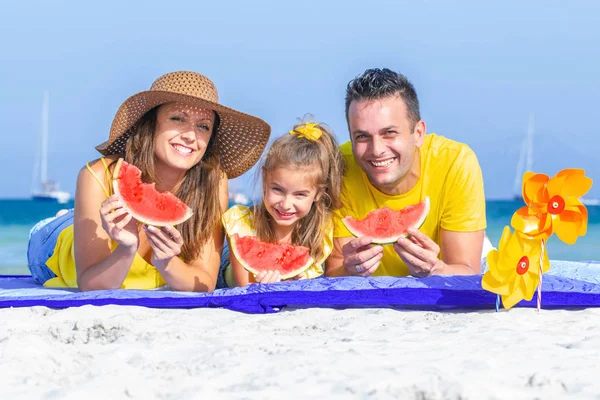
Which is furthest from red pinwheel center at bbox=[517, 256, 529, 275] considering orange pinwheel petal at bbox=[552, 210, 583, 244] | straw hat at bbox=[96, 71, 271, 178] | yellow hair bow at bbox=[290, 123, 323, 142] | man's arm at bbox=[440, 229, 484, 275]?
straw hat at bbox=[96, 71, 271, 178]

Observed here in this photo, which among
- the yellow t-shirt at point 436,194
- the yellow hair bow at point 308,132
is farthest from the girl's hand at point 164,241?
the yellow t-shirt at point 436,194

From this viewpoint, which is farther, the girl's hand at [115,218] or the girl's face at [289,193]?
the girl's face at [289,193]

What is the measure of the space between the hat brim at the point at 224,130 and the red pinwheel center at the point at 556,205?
2.18 meters

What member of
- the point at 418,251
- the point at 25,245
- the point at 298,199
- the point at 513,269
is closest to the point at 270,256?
the point at 298,199

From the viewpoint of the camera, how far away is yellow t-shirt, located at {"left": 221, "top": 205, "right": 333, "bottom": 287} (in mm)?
5266

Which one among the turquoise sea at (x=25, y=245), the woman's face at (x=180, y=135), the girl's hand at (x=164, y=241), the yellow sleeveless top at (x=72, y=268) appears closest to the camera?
the girl's hand at (x=164, y=241)

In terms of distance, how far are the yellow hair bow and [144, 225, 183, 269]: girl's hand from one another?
1.28 m

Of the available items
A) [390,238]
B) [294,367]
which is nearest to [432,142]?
[390,238]

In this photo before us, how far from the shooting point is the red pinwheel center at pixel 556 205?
13.5ft

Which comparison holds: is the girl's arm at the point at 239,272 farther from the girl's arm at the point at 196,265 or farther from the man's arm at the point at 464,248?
the man's arm at the point at 464,248

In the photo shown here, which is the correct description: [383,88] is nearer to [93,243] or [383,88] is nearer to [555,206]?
[555,206]

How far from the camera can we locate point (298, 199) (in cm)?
508

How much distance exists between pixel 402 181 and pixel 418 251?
891mm

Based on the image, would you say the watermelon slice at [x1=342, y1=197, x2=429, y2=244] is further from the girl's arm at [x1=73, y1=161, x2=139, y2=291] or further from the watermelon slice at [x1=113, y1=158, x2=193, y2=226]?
the girl's arm at [x1=73, y1=161, x2=139, y2=291]
